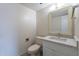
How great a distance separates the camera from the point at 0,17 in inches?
65.2

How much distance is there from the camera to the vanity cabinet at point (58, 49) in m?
1.16

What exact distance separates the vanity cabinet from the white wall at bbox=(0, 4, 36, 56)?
2.87ft

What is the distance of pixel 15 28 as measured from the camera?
2014mm

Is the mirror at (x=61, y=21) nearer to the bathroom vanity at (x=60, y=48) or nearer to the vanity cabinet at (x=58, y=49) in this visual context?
the bathroom vanity at (x=60, y=48)

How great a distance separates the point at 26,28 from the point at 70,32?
1.36m

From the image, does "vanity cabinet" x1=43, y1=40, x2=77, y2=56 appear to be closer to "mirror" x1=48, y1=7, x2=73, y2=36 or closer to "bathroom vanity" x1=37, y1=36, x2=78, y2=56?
"bathroom vanity" x1=37, y1=36, x2=78, y2=56

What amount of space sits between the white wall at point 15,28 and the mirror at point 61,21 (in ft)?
2.20

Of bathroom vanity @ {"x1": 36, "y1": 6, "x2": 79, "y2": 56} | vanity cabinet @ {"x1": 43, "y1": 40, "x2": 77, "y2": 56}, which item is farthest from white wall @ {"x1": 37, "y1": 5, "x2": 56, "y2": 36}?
vanity cabinet @ {"x1": 43, "y1": 40, "x2": 77, "y2": 56}

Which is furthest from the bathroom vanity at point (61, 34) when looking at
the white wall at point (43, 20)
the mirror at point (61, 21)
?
the white wall at point (43, 20)

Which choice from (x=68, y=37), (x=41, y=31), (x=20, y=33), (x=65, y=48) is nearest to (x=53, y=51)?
(x=65, y=48)

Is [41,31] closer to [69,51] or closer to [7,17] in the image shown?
[7,17]

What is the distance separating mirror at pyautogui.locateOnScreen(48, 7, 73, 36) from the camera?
171 cm

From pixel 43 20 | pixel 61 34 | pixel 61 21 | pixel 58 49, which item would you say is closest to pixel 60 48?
pixel 58 49

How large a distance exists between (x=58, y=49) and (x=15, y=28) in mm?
1275
